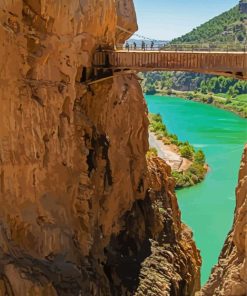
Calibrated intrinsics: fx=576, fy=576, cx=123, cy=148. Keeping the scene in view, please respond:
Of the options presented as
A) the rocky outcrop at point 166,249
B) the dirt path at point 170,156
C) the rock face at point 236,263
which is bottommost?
the dirt path at point 170,156

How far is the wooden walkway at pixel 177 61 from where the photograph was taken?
21.3m

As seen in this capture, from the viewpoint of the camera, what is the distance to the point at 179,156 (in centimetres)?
6269

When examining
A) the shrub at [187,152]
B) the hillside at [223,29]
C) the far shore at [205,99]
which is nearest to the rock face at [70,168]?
the shrub at [187,152]

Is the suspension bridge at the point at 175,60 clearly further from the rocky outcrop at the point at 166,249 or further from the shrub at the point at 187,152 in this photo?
the shrub at the point at 187,152

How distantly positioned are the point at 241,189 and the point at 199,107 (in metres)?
93.2

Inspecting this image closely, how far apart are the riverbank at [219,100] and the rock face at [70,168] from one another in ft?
234

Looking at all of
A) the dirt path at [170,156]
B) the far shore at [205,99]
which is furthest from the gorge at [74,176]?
the far shore at [205,99]

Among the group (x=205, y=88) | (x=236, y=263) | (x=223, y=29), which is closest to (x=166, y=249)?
(x=236, y=263)

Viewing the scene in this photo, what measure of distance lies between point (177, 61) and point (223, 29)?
131 m

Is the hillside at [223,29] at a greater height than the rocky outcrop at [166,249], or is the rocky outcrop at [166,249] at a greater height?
the hillside at [223,29]

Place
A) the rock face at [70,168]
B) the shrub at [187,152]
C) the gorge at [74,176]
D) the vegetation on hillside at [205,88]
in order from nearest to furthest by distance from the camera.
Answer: the gorge at [74,176]
the rock face at [70,168]
the shrub at [187,152]
the vegetation on hillside at [205,88]

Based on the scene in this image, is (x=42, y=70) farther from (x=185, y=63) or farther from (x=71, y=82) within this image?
(x=185, y=63)

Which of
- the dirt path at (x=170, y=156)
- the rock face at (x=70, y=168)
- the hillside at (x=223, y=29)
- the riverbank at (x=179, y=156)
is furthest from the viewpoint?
the hillside at (x=223, y=29)

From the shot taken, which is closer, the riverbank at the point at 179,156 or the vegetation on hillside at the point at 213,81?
the riverbank at the point at 179,156
